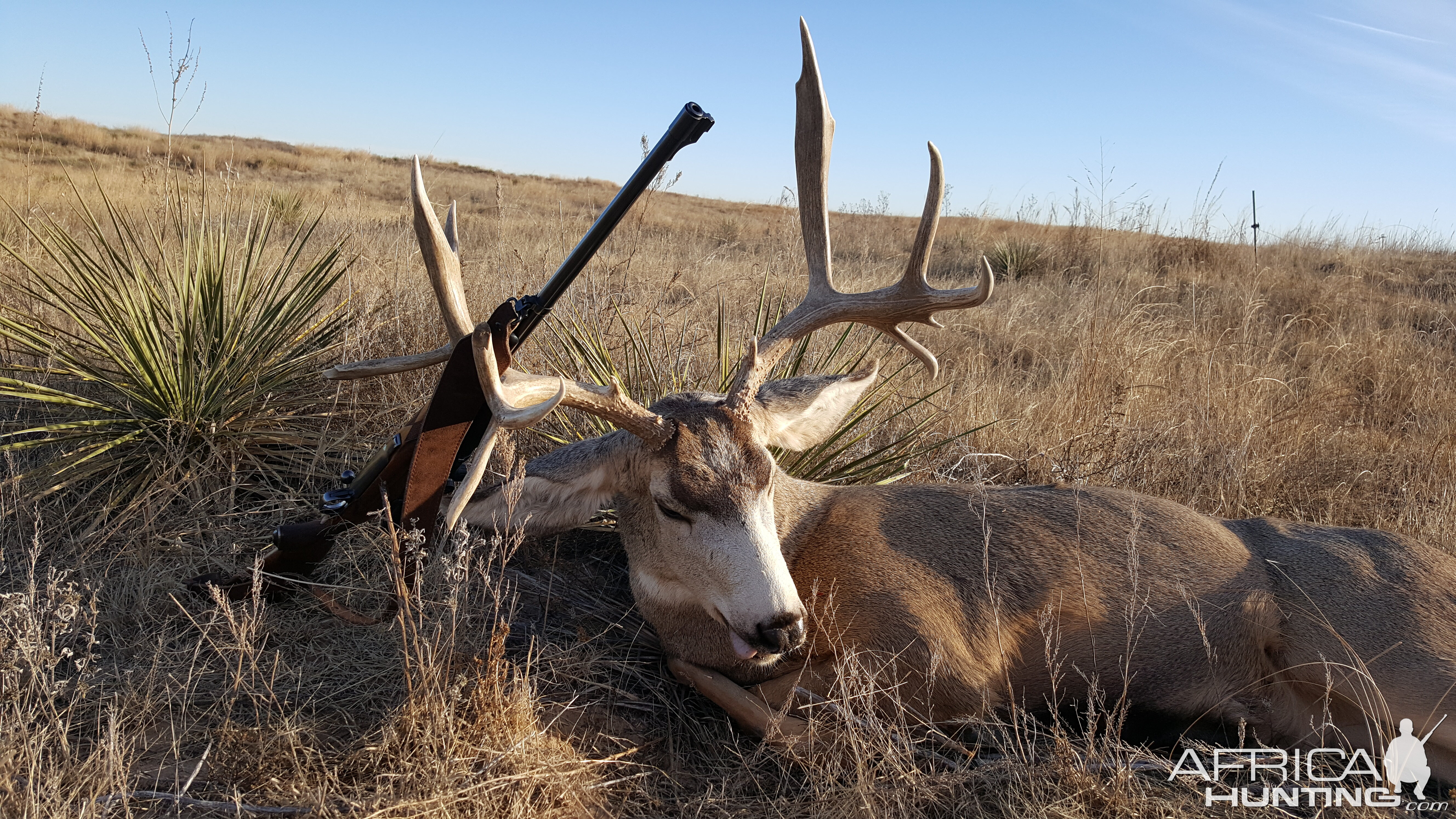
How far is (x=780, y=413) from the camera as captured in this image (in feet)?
12.2

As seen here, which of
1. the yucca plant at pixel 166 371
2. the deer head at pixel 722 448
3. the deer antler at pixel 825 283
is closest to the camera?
the deer head at pixel 722 448

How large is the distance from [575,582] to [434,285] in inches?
61.6

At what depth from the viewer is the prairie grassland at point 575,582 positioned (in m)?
2.81

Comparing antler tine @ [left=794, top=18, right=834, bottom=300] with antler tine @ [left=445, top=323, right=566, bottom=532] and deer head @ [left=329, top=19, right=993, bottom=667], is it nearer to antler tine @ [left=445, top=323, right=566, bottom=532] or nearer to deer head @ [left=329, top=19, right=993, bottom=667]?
deer head @ [left=329, top=19, right=993, bottom=667]

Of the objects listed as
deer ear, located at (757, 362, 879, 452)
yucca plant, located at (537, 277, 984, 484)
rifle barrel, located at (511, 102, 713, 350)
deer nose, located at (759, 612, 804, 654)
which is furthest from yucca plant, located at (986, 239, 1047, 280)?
deer nose, located at (759, 612, 804, 654)

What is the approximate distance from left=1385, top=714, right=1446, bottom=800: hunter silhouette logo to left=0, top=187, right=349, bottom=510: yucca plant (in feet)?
15.6

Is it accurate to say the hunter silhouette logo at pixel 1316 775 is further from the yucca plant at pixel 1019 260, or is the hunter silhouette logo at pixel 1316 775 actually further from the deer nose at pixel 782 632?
the yucca plant at pixel 1019 260

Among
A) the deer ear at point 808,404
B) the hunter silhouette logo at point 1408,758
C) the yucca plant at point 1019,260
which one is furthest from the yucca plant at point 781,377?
the yucca plant at point 1019,260

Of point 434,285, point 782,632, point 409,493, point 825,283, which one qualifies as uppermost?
point 825,283

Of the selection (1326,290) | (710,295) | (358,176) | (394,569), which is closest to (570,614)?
(394,569)

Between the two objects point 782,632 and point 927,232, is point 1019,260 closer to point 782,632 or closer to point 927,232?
point 927,232

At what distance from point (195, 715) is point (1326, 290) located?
13.4 metres

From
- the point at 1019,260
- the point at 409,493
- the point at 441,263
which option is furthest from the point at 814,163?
the point at 1019,260

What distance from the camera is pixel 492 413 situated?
3.08 metres
